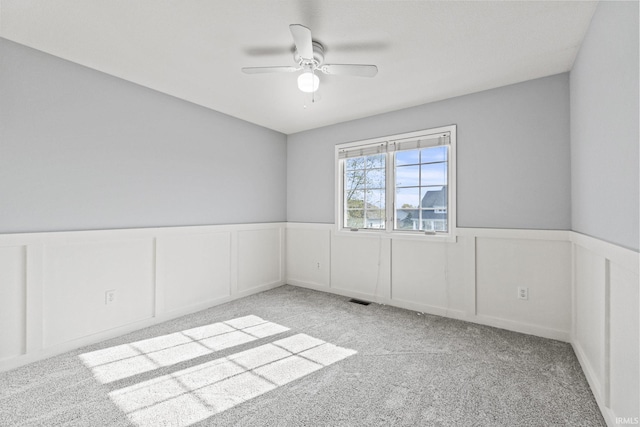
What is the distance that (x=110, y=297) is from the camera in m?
2.72

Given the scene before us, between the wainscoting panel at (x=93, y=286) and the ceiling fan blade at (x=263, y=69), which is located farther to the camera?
the wainscoting panel at (x=93, y=286)

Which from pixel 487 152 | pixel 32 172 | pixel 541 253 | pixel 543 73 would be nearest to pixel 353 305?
pixel 541 253

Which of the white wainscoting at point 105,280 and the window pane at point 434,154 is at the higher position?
the window pane at point 434,154

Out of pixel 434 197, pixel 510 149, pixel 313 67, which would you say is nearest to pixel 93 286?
pixel 313 67

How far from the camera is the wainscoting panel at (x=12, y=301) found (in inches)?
84.2

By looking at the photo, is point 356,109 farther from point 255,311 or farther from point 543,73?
point 255,311

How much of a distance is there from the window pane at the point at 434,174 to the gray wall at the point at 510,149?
0.62 ft

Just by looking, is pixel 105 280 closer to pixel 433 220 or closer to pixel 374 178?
pixel 374 178

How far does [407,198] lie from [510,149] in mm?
1184

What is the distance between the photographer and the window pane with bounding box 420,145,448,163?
3.35 m

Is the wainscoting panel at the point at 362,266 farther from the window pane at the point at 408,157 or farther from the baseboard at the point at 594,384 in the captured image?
the baseboard at the point at 594,384

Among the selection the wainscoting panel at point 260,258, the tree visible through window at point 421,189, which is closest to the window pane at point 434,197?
the tree visible through window at point 421,189

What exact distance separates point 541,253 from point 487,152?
111 centimetres

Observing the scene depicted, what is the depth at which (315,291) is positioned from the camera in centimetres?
430
